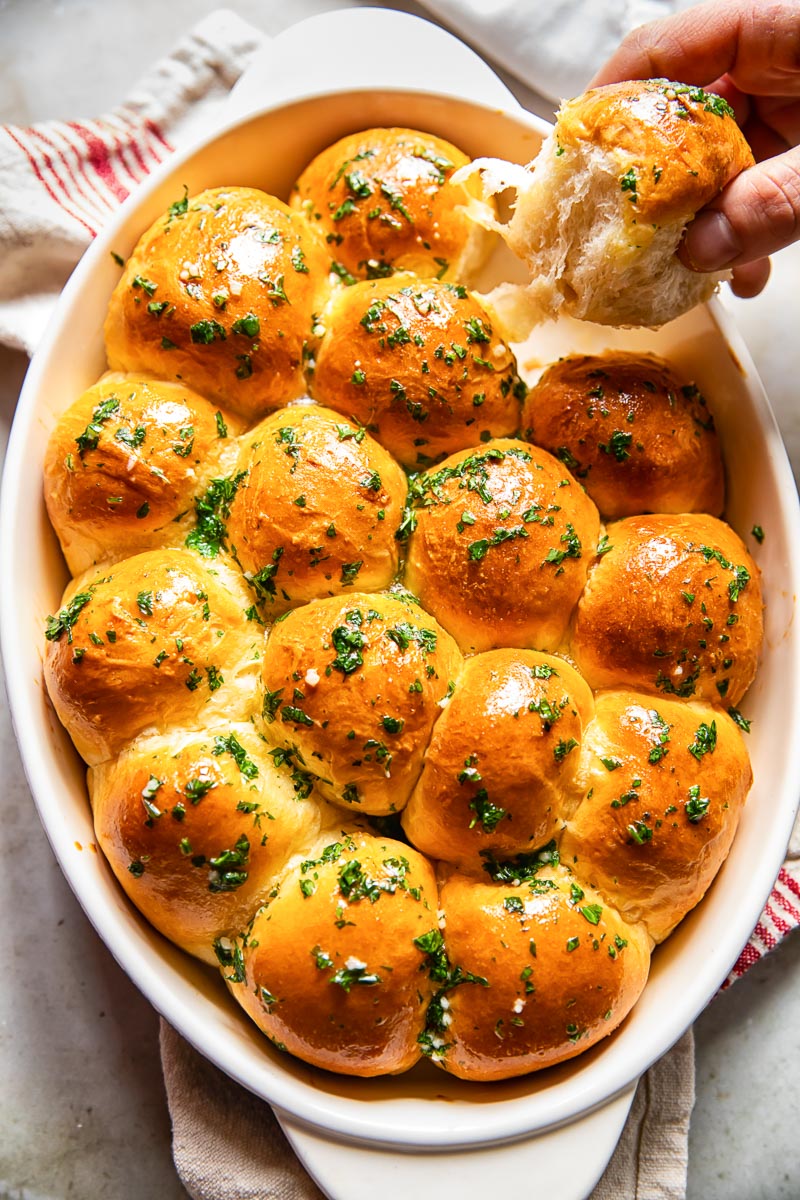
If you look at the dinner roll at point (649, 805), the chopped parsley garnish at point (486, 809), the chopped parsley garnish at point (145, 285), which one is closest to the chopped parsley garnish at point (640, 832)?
the dinner roll at point (649, 805)

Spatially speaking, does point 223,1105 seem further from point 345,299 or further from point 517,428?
point 345,299

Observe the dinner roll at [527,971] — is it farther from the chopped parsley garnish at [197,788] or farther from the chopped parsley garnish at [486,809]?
the chopped parsley garnish at [197,788]

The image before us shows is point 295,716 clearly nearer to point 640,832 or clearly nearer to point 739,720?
point 640,832

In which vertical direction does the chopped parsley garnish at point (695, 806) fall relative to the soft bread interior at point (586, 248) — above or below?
below

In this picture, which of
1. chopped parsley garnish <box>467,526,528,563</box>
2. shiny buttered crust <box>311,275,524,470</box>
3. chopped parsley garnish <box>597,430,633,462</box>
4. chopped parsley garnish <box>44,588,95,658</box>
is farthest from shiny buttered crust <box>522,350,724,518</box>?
chopped parsley garnish <box>44,588,95,658</box>

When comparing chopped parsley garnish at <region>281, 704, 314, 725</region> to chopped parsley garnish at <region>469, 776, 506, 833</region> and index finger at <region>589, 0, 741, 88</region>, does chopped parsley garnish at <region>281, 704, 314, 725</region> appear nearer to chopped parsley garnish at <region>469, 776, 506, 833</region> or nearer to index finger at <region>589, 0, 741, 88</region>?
chopped parsley garnish at <region>469, 776, 506, 833</region>

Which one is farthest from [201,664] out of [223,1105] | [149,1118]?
[149,1118]

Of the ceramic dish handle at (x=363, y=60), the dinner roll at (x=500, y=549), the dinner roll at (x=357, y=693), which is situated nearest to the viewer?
the dinner roll at (x=357, y=693)
